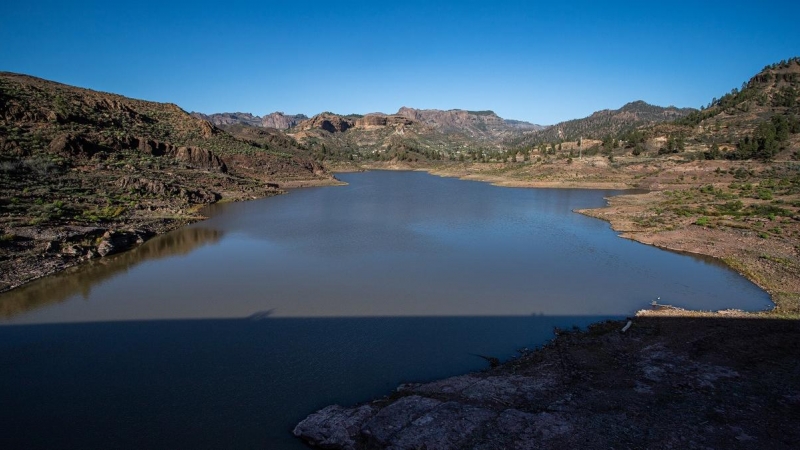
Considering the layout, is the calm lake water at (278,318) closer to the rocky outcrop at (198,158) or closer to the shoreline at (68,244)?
the shoreline at (68,244)

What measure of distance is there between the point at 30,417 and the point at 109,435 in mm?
2467

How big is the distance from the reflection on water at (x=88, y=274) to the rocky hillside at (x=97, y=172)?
0.89 m

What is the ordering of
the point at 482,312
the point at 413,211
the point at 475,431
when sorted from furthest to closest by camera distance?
the point at 413,211 < the point at 482,312 < the point at 475,431

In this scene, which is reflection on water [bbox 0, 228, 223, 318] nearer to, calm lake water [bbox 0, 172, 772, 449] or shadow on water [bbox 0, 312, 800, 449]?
calm lake water [bbox 0, 172, 772, 449]

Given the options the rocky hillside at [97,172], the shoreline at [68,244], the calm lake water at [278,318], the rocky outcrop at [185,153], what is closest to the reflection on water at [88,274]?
the calm lake water at [278,318]

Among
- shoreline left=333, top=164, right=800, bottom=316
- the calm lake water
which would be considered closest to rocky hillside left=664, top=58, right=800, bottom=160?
shoreline left=333, top=164, right=800, bottom=316

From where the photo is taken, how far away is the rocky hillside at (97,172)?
957 inches

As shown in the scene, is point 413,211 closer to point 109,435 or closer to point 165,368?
point 165,368

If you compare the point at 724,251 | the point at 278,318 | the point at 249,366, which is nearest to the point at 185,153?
the point at 278,318

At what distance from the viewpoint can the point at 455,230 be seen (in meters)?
33.7

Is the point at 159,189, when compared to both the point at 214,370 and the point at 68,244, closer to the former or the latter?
the point at 68,244

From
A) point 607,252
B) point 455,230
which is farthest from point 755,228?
point 455,230

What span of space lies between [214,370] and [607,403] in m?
10.7

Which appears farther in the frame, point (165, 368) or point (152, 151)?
point (152, 151)
